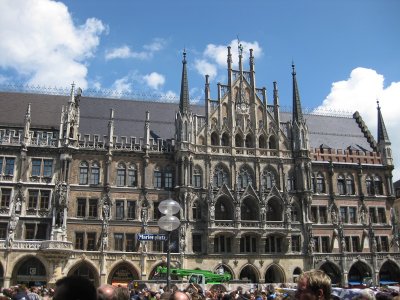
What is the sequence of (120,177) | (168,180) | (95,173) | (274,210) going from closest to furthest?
(95,173) < (120,177) < (168,180) < (274,210)

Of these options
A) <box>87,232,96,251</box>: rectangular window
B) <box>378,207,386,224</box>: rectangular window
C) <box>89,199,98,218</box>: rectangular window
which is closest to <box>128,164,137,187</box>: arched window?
<box>89,199,98,218</box>: rectangular window

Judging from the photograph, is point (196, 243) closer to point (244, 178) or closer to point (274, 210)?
point (244, 178)

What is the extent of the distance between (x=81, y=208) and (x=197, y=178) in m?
10.9

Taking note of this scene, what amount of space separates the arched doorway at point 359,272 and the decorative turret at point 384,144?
38.3ft

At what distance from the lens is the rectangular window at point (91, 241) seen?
1549 inches

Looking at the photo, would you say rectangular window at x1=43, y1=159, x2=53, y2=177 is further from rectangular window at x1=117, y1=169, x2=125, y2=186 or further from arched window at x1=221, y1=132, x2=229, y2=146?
arched window at x1=221, y1=132, x2=229, y2=146

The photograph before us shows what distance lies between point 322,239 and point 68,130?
2682 cm

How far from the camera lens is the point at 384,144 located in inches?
1973

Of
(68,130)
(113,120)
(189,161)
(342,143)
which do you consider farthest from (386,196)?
(68,130)

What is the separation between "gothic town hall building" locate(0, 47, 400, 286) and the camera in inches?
1526

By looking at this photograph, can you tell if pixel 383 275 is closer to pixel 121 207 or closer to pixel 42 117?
pixel 121 207

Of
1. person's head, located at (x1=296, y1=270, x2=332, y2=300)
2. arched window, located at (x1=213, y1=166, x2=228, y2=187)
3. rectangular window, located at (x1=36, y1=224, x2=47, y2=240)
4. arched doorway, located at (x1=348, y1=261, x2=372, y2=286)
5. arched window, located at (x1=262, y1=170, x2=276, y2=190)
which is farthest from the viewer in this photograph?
arched doorway, located at (x1=348, y1=261, x2=372, y2=286)

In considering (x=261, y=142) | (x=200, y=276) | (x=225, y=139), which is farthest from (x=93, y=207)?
(x=261, y=142)

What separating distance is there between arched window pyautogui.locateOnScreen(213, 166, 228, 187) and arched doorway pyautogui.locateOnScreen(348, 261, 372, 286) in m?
15.6
